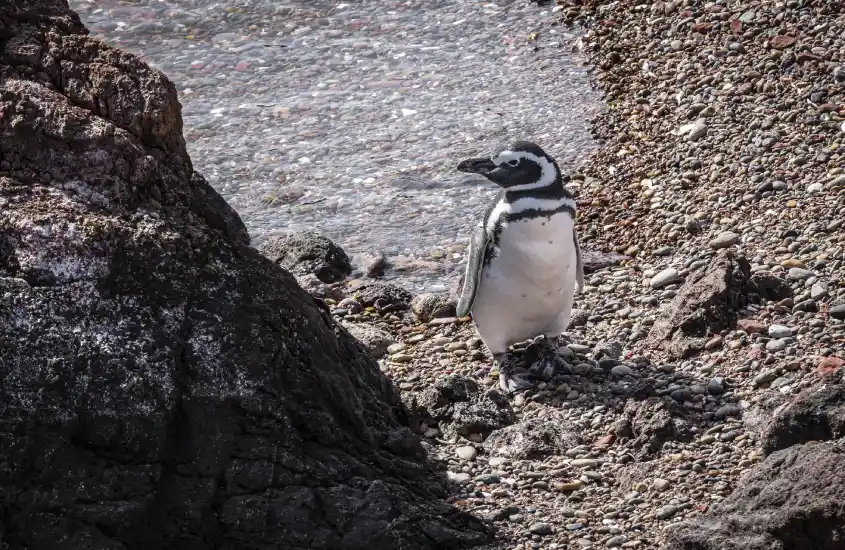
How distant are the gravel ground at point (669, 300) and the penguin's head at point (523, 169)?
0.74 metres

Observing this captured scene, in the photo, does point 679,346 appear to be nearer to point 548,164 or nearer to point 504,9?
point 548,164

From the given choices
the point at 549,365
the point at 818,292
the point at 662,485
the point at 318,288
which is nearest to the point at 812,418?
the point at 662,485

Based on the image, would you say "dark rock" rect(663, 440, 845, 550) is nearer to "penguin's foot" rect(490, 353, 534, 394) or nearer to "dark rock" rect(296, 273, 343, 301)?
"penguin's foot" rect(490, 353, 534, 394)

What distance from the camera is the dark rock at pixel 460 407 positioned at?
4.77 m

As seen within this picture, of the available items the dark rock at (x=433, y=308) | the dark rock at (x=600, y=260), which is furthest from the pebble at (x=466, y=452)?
the dark rock at (x=600, y=260)

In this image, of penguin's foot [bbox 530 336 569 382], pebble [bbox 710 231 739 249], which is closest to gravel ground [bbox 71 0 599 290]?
penguin's foot [bbox 530 336 569 382]

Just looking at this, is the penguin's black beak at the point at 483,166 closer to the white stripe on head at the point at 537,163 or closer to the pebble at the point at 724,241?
the white stripe on head at the point at 537,163

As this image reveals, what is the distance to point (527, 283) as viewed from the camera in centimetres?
533

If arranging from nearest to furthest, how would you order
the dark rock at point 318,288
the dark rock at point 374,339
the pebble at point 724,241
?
the dark rock at point 374,339, the pebble at point 724,241, the dark rock at point 318,288

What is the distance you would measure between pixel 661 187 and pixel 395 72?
9.14ft

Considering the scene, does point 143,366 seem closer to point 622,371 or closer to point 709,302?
point 622,371

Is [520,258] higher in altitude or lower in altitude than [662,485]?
higher

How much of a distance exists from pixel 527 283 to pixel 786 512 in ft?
7.32

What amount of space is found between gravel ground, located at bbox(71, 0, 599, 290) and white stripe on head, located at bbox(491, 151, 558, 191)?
121 centimetres
